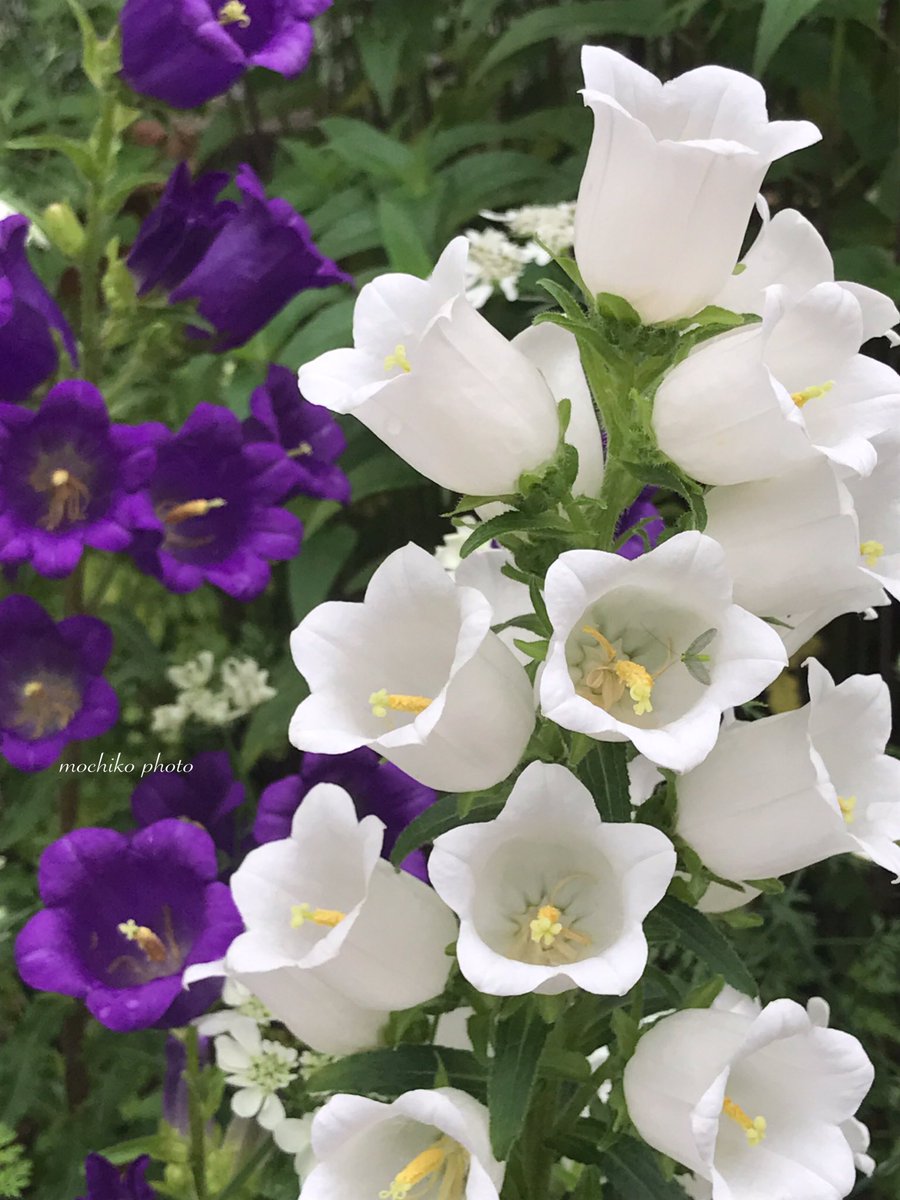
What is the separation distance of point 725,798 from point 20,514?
0.48 meters

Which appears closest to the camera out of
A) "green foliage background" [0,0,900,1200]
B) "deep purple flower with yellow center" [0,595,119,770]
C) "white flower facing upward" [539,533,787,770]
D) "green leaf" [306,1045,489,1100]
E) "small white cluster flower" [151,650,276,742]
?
"white flower facing upward" [539,533,787,770]

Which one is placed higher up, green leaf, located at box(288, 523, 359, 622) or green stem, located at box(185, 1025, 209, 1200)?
green leaf, located at box(288, 523, 359, 622)

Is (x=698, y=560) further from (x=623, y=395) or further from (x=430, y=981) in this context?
(x=430, y=981)

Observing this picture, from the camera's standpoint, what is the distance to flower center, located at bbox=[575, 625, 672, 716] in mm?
417

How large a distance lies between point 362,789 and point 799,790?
0.33 m

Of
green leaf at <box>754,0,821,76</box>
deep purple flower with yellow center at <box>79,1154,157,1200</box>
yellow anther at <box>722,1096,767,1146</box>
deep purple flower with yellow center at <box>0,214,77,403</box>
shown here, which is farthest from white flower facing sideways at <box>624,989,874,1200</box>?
green leaf at <box>754,0,821,76</box>

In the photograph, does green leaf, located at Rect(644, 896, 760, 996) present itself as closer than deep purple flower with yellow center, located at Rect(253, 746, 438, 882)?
Yes

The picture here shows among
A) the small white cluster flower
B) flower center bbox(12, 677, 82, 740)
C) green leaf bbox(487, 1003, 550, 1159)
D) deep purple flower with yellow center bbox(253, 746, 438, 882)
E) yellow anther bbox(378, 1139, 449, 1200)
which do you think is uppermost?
green leaf bbox(487, 1003, 550, 1159)

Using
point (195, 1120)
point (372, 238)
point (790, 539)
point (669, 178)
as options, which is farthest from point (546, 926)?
point (372, 238)

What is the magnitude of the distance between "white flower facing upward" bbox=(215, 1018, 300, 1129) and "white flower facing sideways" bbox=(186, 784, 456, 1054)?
7.5 inches

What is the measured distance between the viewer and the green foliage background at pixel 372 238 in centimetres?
84

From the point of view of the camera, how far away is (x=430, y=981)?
0.48 meters

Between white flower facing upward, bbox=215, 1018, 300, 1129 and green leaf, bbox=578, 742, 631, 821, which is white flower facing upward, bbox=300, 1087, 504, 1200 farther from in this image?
white flower facing upward, bbox=215, 1018, 300, 1129

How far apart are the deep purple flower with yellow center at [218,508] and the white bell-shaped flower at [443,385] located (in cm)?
33
